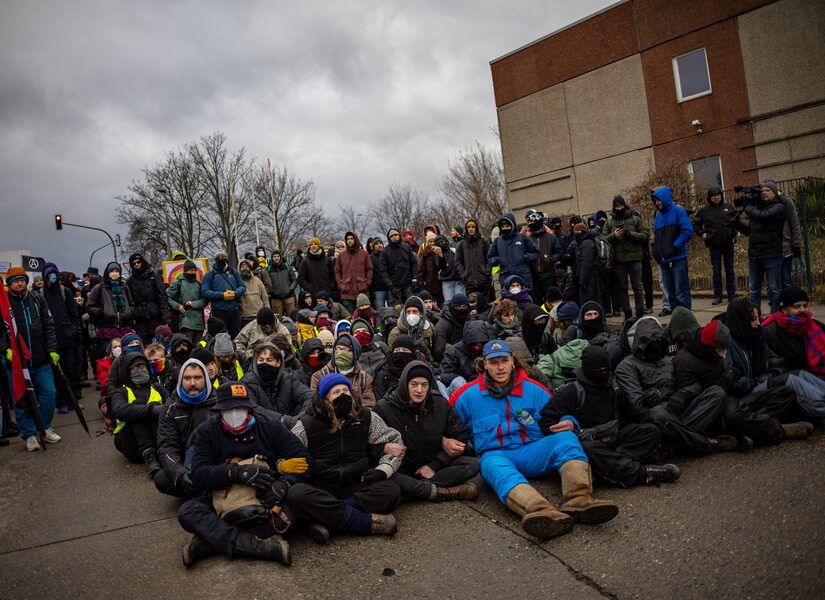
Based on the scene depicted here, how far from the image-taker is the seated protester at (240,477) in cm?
443

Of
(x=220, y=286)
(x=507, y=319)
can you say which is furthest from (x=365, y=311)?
(x=507, y=319)

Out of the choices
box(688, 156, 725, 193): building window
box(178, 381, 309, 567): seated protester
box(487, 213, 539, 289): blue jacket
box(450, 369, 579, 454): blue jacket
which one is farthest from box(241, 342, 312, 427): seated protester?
box(688, 156, 725, 193): building window

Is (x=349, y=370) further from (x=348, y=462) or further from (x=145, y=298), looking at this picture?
(x=145, y=298)

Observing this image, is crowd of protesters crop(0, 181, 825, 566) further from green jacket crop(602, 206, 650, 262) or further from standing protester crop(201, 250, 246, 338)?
standing protester crop(201, 250, 246, 338)

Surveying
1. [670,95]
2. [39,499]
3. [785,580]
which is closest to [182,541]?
[39,499]

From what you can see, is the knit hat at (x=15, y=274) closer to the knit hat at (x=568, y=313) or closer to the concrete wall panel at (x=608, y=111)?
the knit hat at (x=568, y=313)

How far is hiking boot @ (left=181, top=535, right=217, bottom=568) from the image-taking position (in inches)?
172

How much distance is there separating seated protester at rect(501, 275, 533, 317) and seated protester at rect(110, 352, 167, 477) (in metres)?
5.43

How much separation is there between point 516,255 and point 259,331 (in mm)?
4675

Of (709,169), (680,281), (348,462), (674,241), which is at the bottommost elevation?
(348,462)

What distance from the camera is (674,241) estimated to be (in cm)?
982

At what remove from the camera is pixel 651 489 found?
16.7 ft

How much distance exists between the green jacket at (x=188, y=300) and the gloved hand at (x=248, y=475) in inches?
294

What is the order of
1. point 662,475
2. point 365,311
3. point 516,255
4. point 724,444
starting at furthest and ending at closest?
1. point 365,311
2. point 516,255
3. point 724,444
4. point 662,475
